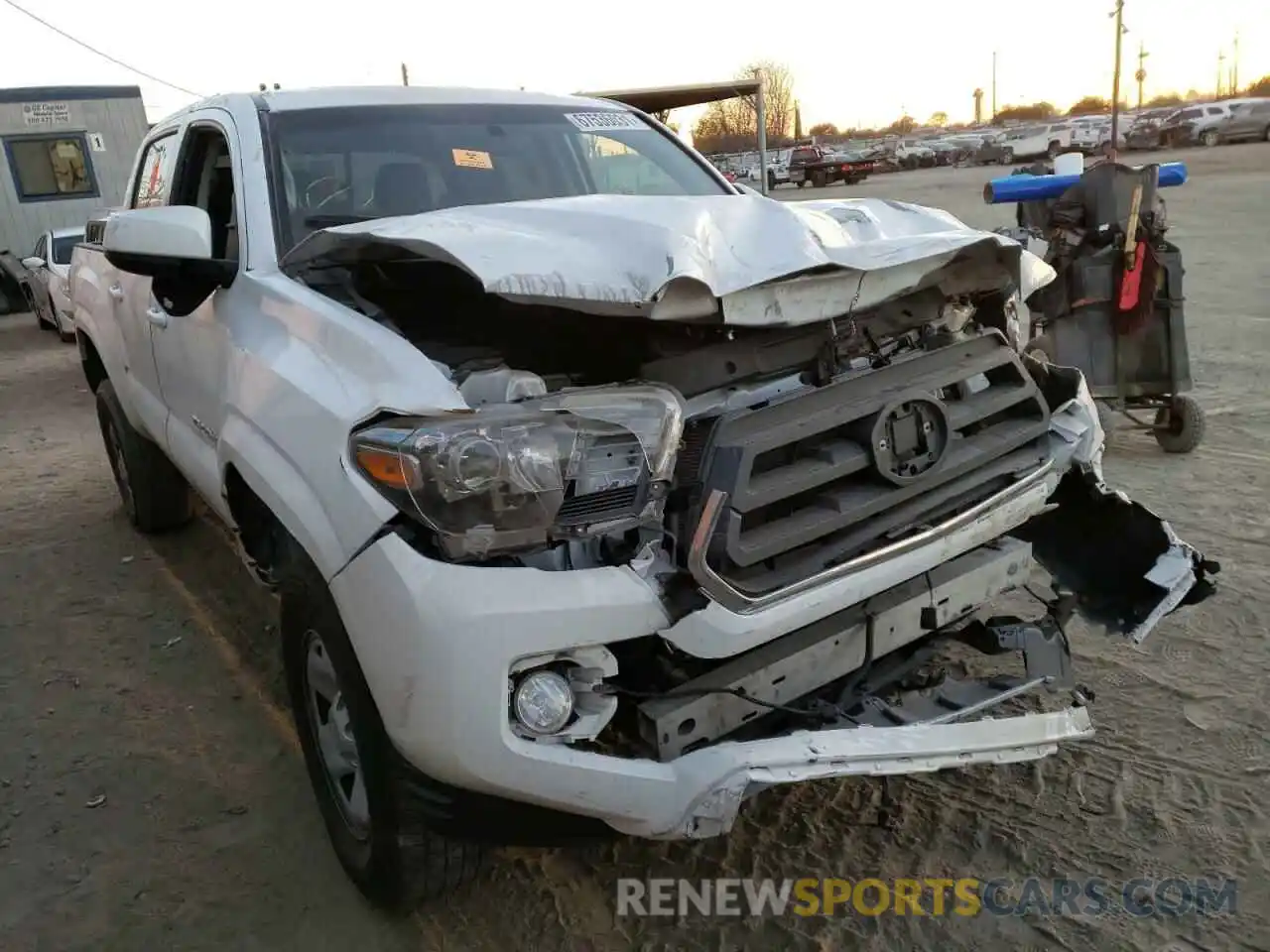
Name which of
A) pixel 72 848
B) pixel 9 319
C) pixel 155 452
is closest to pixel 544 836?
pixel 72 848

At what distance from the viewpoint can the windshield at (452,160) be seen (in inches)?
124

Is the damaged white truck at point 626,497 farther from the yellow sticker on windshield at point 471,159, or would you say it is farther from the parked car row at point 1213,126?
the parked car row at point 1213,126

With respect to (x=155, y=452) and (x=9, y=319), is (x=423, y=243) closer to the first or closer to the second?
(x=155, y=452)

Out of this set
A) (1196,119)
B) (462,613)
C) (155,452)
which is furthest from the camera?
(1196,119)

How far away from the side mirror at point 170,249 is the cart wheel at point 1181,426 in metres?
4.79

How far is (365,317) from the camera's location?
2359 millimetres

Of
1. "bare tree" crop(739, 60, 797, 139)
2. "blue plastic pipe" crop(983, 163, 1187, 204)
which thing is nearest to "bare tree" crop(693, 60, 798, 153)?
"bare tree" crop(739, 60, 797, 139)

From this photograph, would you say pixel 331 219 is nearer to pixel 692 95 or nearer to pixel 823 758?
pixel 823 758

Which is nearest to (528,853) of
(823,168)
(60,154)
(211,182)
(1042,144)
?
(211,182)

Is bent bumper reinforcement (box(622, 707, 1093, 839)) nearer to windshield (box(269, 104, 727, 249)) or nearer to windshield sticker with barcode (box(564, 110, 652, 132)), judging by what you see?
windshield (box(269, 104, 727, 249))

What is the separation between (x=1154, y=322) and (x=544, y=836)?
4.76m

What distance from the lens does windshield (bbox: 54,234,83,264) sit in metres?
12.9

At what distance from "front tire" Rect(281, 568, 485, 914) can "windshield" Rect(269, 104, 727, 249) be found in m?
1.23

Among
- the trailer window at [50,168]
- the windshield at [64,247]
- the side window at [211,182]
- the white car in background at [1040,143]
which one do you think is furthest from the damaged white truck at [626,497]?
the white car in background at [1040,143]
